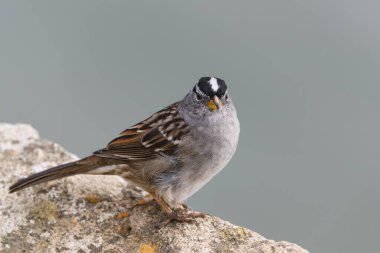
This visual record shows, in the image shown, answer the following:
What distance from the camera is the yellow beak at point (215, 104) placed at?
4586 mm

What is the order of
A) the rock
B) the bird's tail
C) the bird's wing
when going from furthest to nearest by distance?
1. the bird's wing
2. the bird's tail
3. the rock

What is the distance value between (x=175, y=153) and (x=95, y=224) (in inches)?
29.2

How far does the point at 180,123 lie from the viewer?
4656 mm

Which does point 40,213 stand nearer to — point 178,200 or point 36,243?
point 36,243

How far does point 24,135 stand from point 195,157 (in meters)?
1.69

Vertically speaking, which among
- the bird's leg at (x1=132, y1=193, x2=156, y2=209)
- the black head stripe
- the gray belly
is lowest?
the bird's leg at (x1=132, y1=193, x2=156, y2=209)

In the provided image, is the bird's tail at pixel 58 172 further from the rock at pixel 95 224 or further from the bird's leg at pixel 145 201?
the bird's leg at pixel 145 201

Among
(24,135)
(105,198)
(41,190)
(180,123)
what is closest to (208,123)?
Result: (180,123)

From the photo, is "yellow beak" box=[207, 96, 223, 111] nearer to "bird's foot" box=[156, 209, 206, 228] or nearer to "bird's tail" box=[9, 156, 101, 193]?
"bird's foot" box=[156, 209, 206, 228]

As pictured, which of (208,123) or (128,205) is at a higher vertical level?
(208,123)

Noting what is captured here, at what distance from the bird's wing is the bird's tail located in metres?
0.10

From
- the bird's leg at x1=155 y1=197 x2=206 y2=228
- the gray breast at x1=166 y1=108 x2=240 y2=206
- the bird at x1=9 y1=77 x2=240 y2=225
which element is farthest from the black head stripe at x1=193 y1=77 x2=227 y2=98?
the bird's leg at x1=155 y1=197 x2=206 y2=228

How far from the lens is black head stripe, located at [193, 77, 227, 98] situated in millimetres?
4555

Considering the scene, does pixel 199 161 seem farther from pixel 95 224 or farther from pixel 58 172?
pixel 58 172
